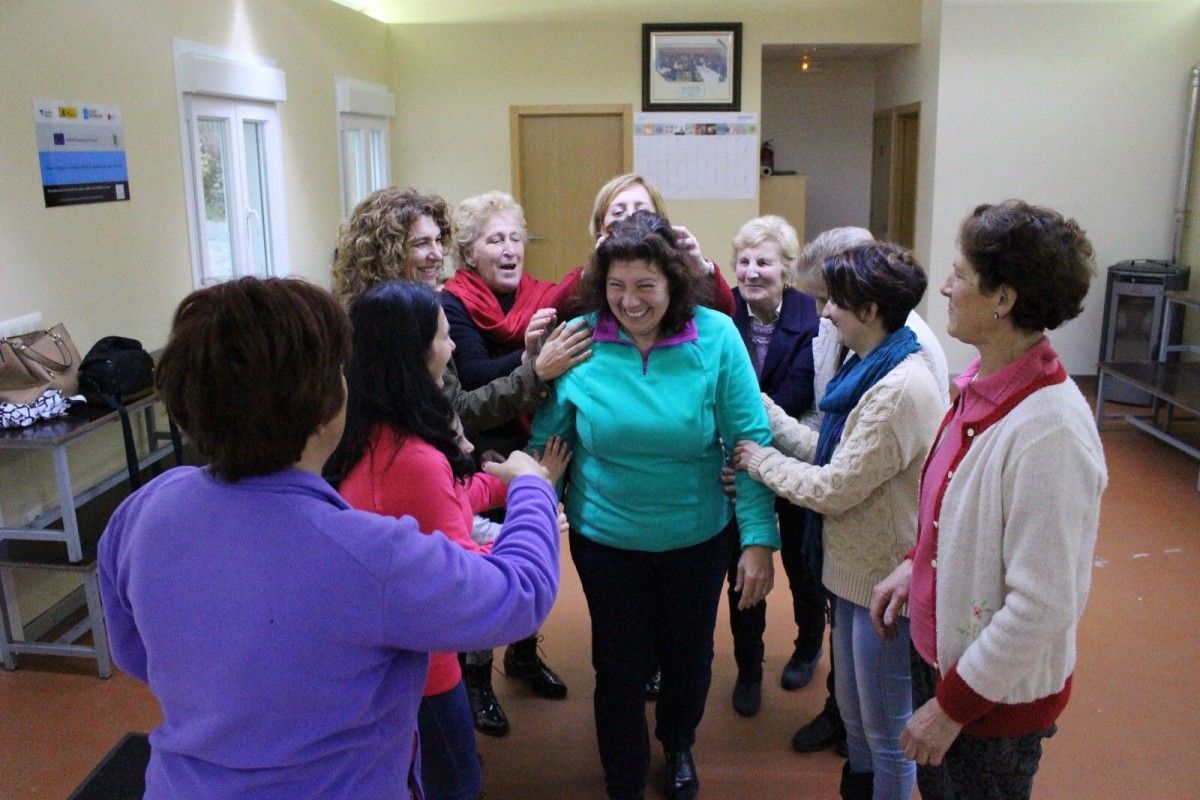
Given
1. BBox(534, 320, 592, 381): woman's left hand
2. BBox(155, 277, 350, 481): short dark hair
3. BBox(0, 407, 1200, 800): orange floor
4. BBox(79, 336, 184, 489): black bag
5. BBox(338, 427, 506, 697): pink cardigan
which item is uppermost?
BBox(155, 277, 350, 481): short dark hair

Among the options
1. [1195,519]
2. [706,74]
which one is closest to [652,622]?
[1195,519]

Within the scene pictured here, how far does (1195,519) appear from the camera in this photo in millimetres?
4191

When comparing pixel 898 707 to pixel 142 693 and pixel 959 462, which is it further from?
pixel 142 693

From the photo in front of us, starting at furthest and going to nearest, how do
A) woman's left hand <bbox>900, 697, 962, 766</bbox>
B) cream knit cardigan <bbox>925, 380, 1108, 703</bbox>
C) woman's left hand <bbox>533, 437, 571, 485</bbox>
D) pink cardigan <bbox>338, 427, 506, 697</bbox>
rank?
woman's left hand <bbox>533, 437, 571, 485</bbox>, pink cardigan <bbox>338, 427, 506, 697</bbox>, woman's left hand <bbox>900, 697, 962, 766</bbox>, cream knit cardigan <bbox>925, 380, 1108, 703</bbox>

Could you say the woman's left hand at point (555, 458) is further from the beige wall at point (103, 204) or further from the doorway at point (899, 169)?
the doorway at point (899, 169)

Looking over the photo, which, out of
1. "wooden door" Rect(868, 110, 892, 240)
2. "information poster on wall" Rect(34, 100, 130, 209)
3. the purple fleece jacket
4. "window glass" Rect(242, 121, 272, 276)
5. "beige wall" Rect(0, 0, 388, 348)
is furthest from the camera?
"wooden door" Rect(868, 110, 892, 240)

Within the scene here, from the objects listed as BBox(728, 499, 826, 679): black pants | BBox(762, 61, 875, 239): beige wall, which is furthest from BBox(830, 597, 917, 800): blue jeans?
BBox(762, 61, 875, 239): beige wall

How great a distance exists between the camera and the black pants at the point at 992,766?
1.41 meters

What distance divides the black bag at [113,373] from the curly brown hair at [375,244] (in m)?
1.20

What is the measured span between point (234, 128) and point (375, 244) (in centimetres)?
265

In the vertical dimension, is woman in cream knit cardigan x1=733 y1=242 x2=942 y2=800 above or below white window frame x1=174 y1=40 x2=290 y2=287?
below

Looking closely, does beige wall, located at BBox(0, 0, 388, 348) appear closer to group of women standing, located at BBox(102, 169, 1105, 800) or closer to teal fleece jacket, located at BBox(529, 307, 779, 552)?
group of women standing, located at BBox(102, 169, 1105, 800)

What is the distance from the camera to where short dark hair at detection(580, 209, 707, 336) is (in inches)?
77.2

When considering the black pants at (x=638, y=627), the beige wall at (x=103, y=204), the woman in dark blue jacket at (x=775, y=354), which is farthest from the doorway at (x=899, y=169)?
the black pants at (x=638, y=627)
